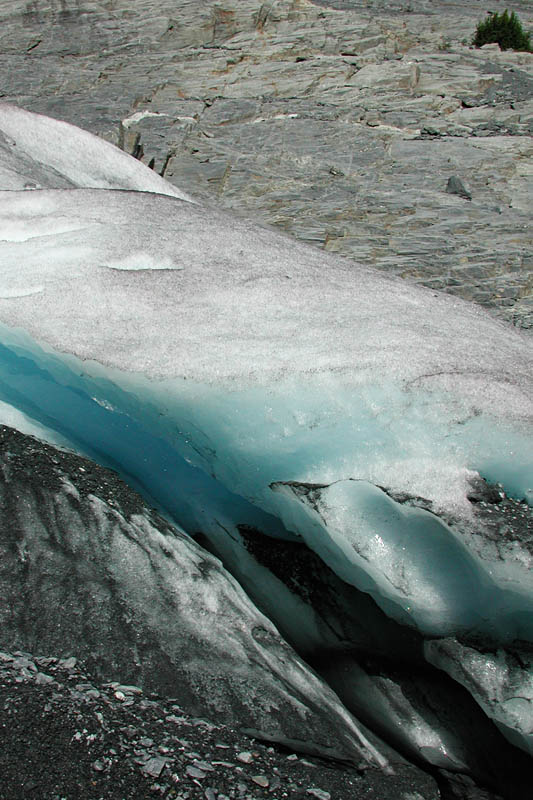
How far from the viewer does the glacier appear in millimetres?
2078

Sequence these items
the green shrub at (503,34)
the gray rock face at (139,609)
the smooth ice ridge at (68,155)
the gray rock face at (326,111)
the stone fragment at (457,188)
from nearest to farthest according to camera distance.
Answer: the gray rock face at (139,609) → the smooth ice ridge at (68,155) → the gray rock face at (326,111) → the stone fragment at (457,188) → the green shrub at (503,34)

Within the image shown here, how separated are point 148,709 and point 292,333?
1437 mm

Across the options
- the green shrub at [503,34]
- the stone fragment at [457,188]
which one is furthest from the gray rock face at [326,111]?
the green shrub at [503,34]

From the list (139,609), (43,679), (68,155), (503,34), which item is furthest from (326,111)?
(43,679)

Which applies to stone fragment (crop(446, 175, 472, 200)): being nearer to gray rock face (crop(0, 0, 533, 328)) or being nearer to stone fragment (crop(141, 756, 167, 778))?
gray rock face (crop(0, 0, 533, 328))

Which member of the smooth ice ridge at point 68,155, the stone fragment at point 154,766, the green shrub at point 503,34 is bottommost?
the stone fragment at point 154,766

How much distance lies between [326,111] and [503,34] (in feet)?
12.3

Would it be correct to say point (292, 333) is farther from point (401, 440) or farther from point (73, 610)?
point (73, 610)

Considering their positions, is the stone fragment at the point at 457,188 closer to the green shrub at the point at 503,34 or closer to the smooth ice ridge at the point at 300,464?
the green shrub at the point at 503,34

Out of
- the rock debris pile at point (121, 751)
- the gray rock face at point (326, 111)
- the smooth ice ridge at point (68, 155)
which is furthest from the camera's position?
the gray rock face at point (326, 111)

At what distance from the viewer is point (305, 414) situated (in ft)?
7.71

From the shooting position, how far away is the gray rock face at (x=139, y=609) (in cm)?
181

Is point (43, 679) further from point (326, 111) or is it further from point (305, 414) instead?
point (326, 111)

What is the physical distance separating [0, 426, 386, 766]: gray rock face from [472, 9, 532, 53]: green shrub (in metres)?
10.3
